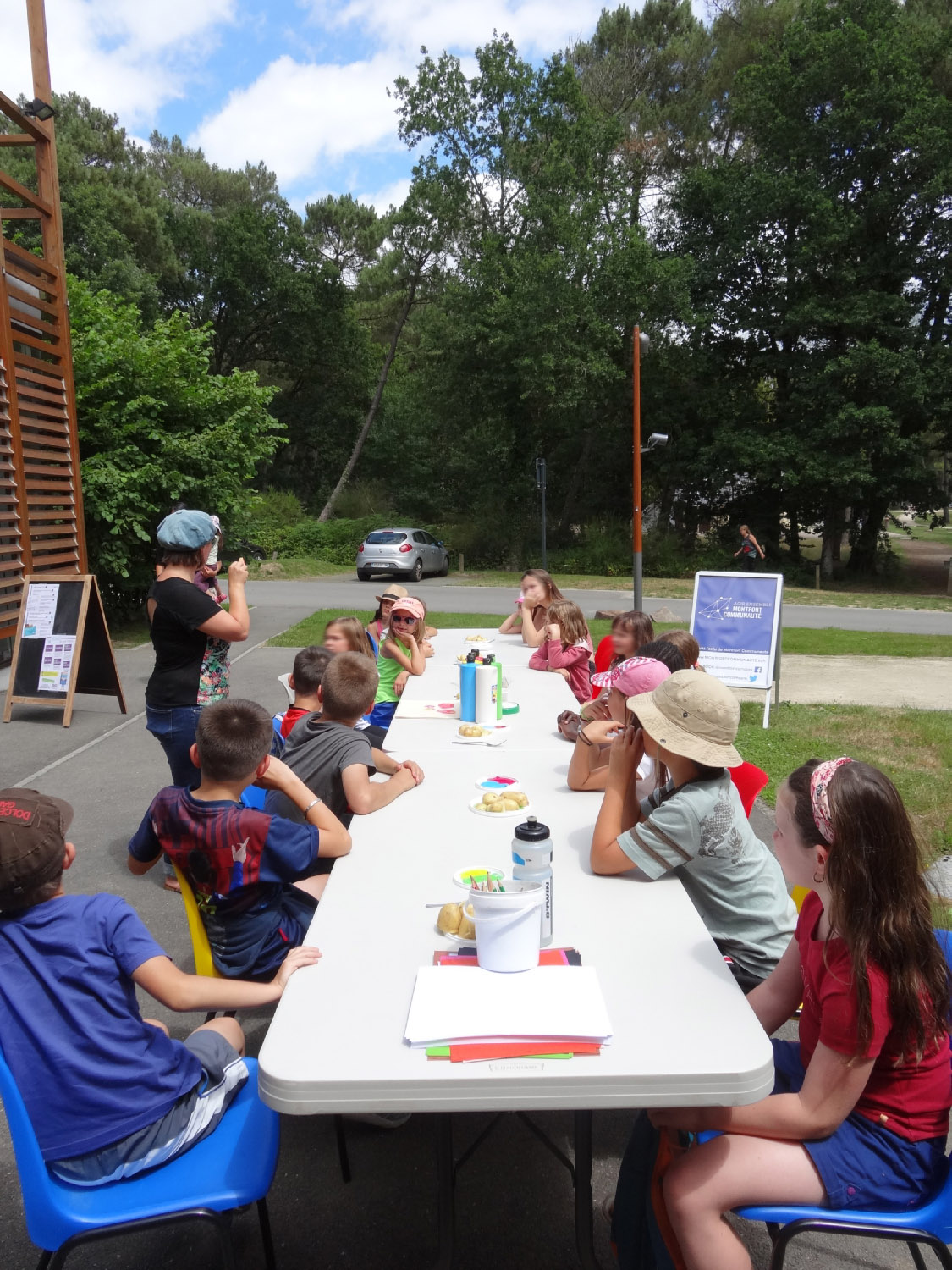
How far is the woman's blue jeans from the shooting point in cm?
378

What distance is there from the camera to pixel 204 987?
6.03 feet

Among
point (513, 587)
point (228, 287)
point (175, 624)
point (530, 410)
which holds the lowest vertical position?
point (513, 587)

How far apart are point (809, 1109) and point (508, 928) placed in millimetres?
634

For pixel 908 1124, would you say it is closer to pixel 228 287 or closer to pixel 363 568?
pixel 363 568

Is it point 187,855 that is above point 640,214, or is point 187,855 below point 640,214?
below

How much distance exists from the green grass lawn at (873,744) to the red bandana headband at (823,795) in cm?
346

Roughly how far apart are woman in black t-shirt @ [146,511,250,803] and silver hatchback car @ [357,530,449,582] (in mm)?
18567

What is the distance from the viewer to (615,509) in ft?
96.2

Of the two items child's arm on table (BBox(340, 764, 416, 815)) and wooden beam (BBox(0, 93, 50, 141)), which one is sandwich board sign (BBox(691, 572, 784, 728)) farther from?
wooden beam (BBox(0, 93, 50, 141))

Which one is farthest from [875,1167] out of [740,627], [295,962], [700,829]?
[740,627]

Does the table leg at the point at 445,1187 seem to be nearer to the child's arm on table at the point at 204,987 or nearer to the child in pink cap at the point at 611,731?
the child's arm on table at the point at 204,987

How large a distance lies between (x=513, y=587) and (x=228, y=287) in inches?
807

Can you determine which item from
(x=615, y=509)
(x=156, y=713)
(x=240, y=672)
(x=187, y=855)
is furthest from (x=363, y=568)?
(x=187, y=855)

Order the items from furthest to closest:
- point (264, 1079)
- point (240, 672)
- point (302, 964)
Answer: point (240, 672) < point (302, 964) < point (264, 1079)
